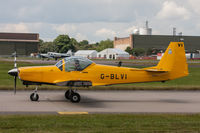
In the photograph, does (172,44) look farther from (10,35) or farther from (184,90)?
(10,35)

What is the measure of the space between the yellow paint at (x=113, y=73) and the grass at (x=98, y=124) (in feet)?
13.5

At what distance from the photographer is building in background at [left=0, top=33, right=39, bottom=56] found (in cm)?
16688

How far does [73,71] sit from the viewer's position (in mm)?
15000

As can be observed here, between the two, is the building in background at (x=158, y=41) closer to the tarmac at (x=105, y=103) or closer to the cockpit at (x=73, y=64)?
the tarmac at (x=105, y=103)

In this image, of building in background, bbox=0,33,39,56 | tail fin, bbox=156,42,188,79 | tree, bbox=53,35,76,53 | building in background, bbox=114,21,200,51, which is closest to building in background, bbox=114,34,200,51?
building in background, bbox=114,21,200,51

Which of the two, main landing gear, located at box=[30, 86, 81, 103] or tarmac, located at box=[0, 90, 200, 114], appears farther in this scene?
main landing gear, located at box=[30, 86, 81, 103]

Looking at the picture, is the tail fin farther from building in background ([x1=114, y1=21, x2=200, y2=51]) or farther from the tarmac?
building in background ([x1=114, y1=21, x2=200, y2=51])

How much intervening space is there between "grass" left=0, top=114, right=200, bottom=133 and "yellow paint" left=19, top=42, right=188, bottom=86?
13.5 feet

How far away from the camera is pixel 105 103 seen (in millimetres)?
15102

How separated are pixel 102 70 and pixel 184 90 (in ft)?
26.6

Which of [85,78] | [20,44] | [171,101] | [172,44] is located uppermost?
[20,44]

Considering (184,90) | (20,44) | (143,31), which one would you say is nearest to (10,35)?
(20,44)

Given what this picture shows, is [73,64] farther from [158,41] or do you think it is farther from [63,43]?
[63,43]

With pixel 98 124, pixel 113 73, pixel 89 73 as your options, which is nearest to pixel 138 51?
pixel 113 73
